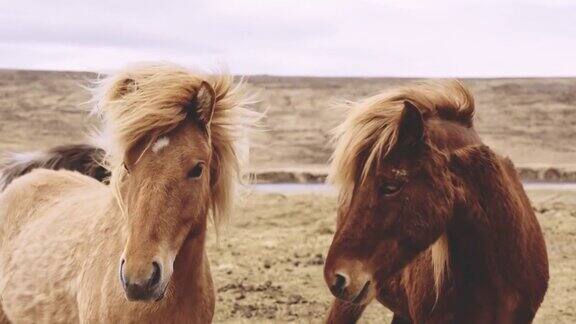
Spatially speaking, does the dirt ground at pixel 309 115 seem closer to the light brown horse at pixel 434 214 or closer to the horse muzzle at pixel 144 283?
the light brown horse at pixel 434 214

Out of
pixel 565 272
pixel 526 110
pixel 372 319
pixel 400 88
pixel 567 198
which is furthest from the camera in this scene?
pixel 526 110

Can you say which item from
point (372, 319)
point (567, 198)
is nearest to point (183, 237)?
point (372, 319)

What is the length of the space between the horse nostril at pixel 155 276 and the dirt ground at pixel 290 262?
5.46 feet

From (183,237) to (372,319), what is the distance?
365cm

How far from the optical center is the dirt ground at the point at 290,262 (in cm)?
709

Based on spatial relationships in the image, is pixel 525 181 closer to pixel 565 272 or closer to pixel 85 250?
pixel 565 272

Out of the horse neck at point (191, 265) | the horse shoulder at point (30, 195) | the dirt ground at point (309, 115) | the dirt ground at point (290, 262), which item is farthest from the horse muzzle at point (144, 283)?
the dirt ground at point (309, 115)

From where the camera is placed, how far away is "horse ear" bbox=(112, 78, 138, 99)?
12.8 feet

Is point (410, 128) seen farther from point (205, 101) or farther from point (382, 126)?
point (205, 101)

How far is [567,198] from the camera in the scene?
48.0ft

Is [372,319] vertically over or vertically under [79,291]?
under

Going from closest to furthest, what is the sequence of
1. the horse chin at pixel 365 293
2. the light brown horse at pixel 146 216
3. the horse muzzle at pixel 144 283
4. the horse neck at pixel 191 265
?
1. the horse muzzle at pixel 144 283
2. the light brown horse at pixel 146 216
3. the horse chin at pixel 365 293
4. the horse neck at pixel 191 265

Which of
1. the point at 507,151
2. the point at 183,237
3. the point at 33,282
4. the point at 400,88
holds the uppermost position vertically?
the point at 400,88

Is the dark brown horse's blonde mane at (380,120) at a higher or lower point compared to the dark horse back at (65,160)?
higher
